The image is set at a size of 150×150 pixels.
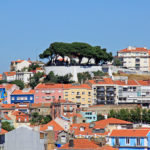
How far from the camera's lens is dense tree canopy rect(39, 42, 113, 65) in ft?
481

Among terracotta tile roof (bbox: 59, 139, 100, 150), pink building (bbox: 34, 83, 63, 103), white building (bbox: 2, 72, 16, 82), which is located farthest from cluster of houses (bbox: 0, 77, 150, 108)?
terracotta tile roof (bbox: 59, 139, 100, 150)

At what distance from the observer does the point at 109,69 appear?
493ft

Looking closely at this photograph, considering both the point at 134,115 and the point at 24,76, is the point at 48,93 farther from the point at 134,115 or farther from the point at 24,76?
the point at 134,115

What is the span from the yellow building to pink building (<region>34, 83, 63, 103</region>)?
51.1 inches

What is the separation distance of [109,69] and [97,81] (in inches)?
681

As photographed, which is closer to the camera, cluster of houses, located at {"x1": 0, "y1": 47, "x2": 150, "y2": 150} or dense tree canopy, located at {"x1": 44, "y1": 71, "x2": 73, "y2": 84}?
cluster of houses, located at {"x1": 0, "y1": 47, "x2": 150, "y2": 150}

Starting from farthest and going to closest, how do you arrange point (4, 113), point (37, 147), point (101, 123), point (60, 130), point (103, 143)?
point (4, 113) → point (101, 123) → point (60, 130) → point (103, 143) → point (37, 147)

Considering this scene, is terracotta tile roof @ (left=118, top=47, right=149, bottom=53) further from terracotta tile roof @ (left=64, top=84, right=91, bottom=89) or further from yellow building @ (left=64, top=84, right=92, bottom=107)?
yellow building @ (left=64, top=84, right=92, bottom=107)

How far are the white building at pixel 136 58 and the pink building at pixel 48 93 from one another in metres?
44.8

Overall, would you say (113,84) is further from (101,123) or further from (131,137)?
(131,137)

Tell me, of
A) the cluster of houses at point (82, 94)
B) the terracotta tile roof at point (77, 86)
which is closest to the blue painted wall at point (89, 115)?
the cluster of houses at point (82, 94)

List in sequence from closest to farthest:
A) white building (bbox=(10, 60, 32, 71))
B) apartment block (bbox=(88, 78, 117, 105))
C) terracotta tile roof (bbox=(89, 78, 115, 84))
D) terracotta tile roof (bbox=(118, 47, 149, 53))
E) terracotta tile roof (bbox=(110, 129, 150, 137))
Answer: terracotta tile roof (bbox=(110, 129, 150, 137)) < apartment block (bbox=(88, 78, 117, 105)) < terracotta tile roof (bbox=(89, 78, 115, 84)) < white building (bbox=(10, 60, 32, 71)) < terracotta tile roof (bbox=(118, 47, 149, 53))

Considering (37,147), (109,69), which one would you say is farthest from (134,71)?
(37,147)

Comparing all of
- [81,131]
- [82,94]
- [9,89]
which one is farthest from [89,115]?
[81,131]
